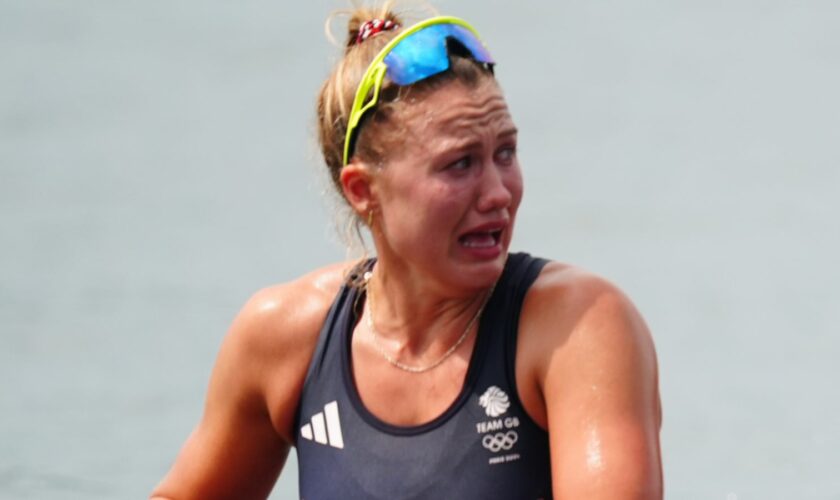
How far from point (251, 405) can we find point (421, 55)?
24.8 inches

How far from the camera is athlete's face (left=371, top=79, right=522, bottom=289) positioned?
2.56 metres

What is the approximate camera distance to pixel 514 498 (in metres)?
2.57

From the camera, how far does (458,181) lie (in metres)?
2.56

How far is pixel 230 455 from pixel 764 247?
2991 millimetres

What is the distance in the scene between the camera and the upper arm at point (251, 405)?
2.82 meters

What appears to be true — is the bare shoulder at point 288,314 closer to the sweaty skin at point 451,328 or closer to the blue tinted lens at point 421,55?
the sweaty skin at point 451,328

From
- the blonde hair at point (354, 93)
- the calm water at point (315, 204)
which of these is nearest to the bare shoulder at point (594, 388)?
the blonde hair at point (354, 93)

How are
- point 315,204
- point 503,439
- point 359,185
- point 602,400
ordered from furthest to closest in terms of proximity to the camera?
point 315,204 < point 359,185 < point 503,439 < point 602,400

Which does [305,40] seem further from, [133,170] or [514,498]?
[514,498]

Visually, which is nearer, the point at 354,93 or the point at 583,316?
the point at 583,316

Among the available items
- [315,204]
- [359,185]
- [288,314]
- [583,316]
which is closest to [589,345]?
[583,316]

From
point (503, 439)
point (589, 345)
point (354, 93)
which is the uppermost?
point (354, 93)

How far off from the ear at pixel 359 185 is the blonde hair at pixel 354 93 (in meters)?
0.02

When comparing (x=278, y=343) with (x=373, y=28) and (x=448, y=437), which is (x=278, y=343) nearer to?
(x=448, y=437)
